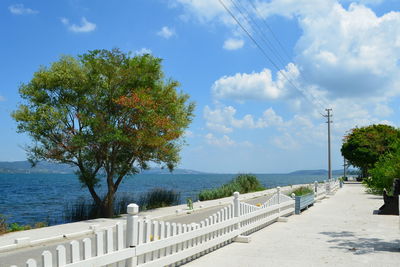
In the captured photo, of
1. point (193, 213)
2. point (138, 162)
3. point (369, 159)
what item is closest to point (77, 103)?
point (138, 162)

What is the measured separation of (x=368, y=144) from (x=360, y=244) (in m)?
51.5

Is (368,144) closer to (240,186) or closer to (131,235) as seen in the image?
(240,186)

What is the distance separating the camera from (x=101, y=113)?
1814cm

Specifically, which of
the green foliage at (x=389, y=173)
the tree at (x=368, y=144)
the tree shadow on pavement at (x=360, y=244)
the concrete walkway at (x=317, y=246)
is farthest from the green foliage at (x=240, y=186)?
the tree at (x=368, y=144)

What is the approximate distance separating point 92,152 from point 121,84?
3446mm

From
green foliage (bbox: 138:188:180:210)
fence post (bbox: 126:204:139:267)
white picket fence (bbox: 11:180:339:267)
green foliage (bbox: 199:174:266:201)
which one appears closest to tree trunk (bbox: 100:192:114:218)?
green foliage (bbox: 138:188:180:210)

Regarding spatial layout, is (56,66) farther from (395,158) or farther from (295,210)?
(395,158)

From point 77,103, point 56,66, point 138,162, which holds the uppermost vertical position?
point 56,66

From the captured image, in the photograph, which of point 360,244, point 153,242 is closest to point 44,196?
point 360,244

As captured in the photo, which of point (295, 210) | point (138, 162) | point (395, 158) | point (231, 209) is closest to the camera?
point (231, 209)

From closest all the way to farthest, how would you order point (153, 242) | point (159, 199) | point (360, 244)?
point (153, 242), point (360, 244), point (159, 199)

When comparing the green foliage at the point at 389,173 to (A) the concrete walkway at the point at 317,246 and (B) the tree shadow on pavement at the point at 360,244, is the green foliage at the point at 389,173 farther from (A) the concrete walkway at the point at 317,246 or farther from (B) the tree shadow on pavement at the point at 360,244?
(B) the tree shadow on pavement at the point at 360,244

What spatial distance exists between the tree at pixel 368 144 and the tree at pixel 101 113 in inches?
1749

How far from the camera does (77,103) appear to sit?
720 inches
